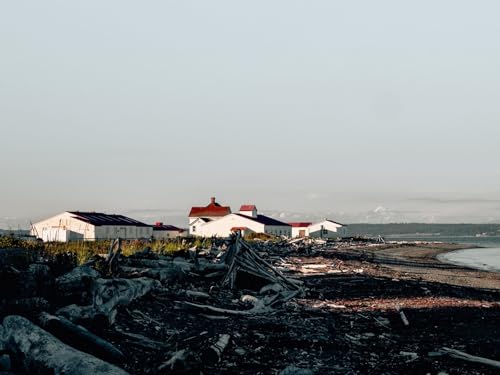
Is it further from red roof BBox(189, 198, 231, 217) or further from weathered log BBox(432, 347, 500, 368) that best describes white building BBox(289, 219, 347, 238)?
weathered log BBox(432, 347, 500, 368)

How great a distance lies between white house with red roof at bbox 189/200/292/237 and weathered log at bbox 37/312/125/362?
276 feet

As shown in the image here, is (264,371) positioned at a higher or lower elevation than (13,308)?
lower

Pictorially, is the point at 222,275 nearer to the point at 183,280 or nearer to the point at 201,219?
the point at 183,280

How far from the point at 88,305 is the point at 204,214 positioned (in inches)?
3904

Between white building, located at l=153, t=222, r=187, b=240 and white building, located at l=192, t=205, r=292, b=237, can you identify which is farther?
white building, located at l=192, t=205, r=292, b=237

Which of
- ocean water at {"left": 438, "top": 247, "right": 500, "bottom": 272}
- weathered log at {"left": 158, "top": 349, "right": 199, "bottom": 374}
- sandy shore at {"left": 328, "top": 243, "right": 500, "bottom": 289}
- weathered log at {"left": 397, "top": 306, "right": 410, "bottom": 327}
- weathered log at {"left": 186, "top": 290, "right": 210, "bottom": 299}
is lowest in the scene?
ocean water at {"left": 438, "top": 247, "right": 500, "bottom": 272}

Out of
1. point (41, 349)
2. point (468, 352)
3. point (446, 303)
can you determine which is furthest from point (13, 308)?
point (446, 303)

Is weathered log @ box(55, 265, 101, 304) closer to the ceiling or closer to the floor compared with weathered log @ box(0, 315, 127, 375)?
closer to the ceiling

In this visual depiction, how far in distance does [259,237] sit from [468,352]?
71.2 m

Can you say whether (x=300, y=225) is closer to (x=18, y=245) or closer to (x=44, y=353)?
(x=18, y=245)

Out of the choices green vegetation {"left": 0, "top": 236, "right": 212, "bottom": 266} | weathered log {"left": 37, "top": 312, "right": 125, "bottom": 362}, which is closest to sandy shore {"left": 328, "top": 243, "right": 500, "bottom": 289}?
green vegetation {"left": 0, "top": 236, "right": 212, "bottom": 266}

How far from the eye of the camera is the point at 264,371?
368 inches

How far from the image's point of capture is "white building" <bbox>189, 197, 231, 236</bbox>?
108 metres

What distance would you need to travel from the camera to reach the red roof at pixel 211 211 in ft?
363
